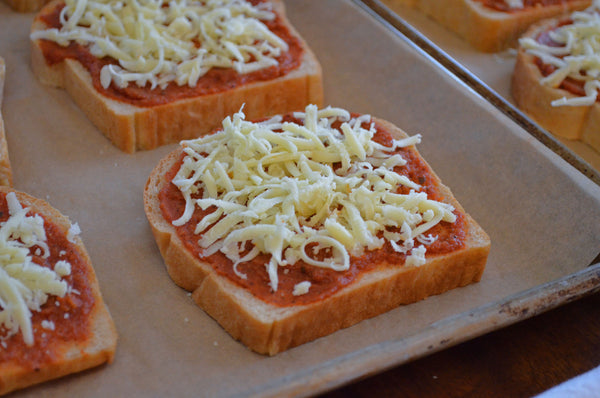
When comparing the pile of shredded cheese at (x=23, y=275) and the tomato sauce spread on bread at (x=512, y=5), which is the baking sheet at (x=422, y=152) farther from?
the tomato sauce spread on bread at (x=512, y=5)

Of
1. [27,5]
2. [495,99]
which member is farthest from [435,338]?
[27,5]

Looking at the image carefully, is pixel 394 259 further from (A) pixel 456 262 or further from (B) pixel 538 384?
(B) pixel 538 384

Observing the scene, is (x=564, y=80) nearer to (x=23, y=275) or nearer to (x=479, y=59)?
(x=479, y=59)

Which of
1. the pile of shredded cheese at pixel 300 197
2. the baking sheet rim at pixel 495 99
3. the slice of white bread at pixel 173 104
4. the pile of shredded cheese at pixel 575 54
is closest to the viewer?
the pile of shredded cheese at pixel 300 197

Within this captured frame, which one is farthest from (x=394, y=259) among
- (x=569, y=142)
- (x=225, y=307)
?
(x=569, y=142)

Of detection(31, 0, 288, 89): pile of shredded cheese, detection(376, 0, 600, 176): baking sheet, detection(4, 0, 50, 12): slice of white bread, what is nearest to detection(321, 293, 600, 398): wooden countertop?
detection(376, 0, 600, 176): baking sheet

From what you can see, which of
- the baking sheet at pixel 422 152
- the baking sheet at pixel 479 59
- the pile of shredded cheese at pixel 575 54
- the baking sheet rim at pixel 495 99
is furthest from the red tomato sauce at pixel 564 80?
the baking sheet rim at pixel 495 99

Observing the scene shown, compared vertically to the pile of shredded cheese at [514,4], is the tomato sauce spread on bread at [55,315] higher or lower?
lower

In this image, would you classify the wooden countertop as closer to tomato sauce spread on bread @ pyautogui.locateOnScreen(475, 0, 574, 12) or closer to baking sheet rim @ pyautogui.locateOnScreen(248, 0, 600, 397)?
baking sheet rim @ pyautogui.locateOnScreen(248, 0, 600, 397)
